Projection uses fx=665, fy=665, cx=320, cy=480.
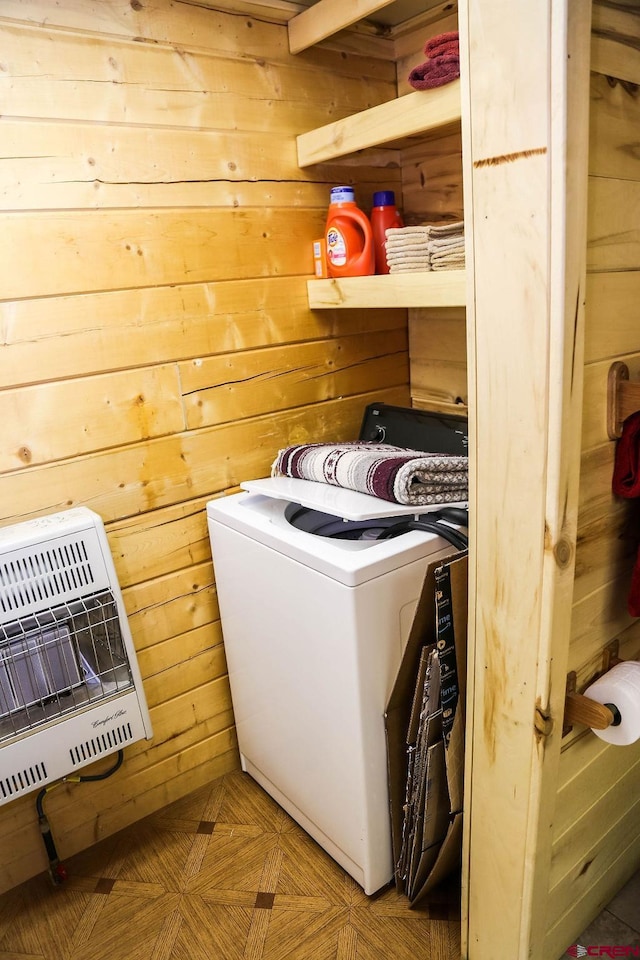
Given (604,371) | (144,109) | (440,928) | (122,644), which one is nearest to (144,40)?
(144,109)

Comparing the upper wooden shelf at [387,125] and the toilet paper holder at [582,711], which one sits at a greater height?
the upper wooden shelf at [387,125]

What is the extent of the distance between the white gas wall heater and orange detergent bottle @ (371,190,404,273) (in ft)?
3.27

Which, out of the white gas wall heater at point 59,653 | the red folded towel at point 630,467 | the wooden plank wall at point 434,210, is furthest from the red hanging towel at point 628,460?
the white gas wall heater at point 59,653

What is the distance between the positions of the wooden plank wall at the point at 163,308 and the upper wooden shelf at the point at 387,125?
0.09m

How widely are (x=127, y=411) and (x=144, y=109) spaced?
674 millimetres

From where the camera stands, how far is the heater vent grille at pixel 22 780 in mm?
1400

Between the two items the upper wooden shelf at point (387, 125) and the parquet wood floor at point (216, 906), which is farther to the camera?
the parquet wood floor at point (216, 906)

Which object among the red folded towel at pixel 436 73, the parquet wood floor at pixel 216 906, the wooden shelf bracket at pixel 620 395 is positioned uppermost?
the red folded towel at pixel 436 73

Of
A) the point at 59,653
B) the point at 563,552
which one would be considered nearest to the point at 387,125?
the point at 563,552

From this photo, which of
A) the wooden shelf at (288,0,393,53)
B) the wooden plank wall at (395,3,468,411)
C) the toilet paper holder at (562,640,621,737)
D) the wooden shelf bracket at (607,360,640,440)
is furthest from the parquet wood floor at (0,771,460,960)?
the wooden shelf at (288,0,393,53)

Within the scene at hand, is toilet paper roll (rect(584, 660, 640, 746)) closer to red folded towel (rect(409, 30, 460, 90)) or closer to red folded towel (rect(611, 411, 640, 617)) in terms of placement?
red folded towel (rect(611, 411, 640, 617))

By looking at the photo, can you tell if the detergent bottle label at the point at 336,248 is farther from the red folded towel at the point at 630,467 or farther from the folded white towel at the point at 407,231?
the red folded towel at the point at 630,467

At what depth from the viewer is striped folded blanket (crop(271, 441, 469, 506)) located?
142cm

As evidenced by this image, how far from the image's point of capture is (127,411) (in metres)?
1.57
